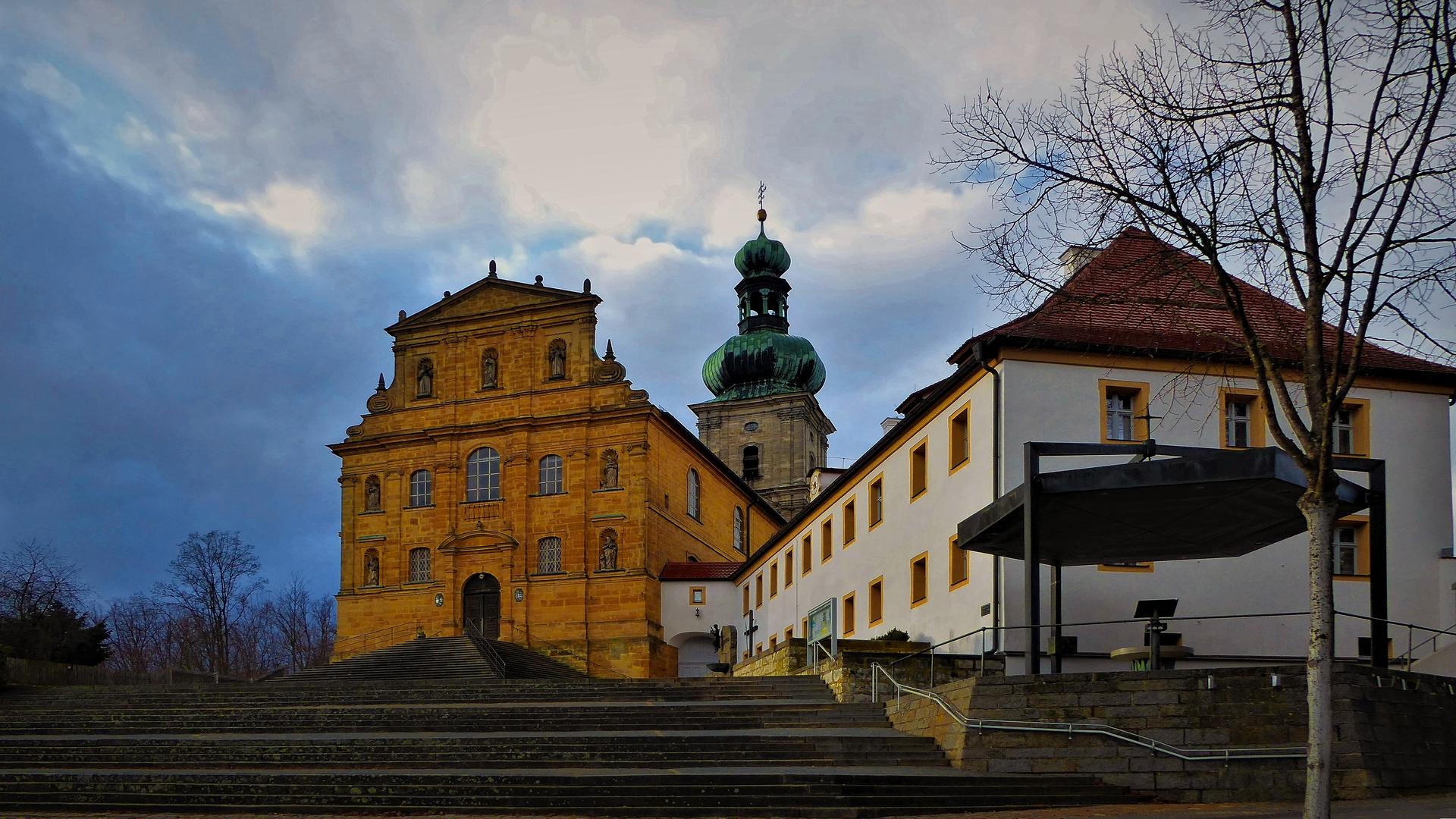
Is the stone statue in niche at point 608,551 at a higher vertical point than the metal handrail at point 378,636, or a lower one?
higher

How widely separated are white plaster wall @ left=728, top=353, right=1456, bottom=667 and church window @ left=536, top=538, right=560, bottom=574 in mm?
24040

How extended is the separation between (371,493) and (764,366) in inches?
1293

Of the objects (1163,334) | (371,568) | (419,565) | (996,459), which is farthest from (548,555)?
(1163,334)

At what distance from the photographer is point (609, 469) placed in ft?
162

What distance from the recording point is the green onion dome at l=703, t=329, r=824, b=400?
3162 inches

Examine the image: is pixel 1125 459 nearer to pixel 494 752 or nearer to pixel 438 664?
pixel 494 752

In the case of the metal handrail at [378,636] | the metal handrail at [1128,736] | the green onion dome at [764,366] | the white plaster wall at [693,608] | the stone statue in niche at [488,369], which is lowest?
the metal handrail at [378,636]

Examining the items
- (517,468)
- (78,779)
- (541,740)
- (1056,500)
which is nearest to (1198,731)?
(1056,500)

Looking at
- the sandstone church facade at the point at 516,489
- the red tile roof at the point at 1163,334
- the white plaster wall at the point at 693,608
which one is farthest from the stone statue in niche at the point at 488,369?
the red tile roof at the point at 1163,334

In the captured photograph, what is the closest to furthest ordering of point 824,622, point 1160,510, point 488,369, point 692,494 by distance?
point 1160,510 → point 824,622 → point 488,369 → point 692,494

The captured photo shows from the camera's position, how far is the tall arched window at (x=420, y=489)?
51281mm

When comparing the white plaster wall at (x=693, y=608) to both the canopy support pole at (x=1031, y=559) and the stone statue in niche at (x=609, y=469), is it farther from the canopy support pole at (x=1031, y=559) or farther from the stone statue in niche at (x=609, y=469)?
the canopy support pole at (x=1031, y=559)

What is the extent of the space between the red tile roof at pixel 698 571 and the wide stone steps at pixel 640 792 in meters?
31.4

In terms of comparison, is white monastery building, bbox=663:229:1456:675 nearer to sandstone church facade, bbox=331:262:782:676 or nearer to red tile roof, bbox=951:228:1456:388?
red tile roof, bbox=951:228:1456:388
